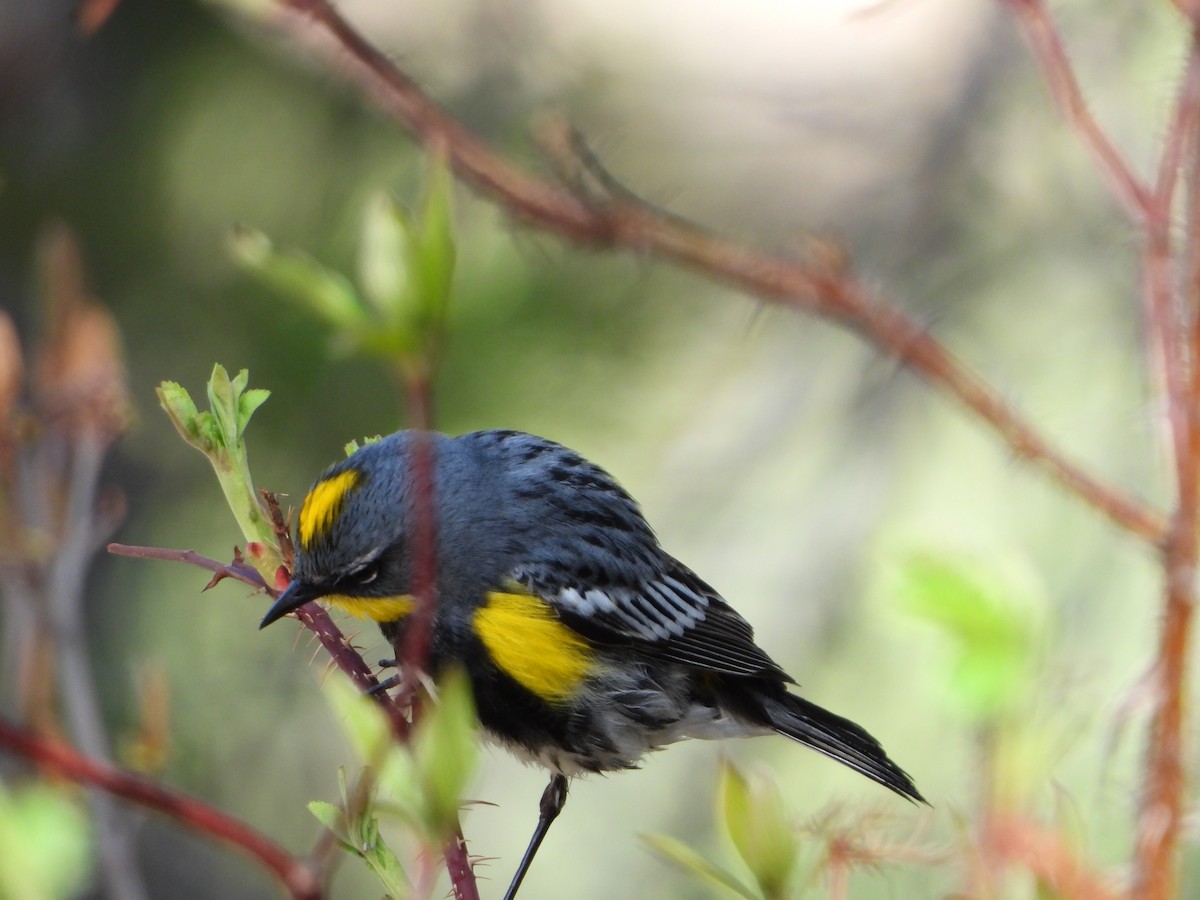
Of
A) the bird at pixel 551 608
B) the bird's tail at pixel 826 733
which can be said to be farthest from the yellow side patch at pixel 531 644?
the bird's tail at pixel 826 733

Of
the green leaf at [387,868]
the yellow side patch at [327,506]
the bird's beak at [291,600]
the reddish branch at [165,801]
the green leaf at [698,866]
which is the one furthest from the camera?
the yellow side patch at [327,506]

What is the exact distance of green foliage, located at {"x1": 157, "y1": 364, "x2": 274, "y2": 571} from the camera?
790 millimetres

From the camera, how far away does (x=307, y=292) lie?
486 millimetres

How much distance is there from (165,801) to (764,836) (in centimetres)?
26

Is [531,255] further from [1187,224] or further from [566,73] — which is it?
[566,73]

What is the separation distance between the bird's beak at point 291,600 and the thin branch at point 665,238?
33 cm

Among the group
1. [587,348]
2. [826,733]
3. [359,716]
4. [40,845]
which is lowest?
[40,845]

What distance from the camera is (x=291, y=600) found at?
1.27 meters

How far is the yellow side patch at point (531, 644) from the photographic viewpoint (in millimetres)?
1741

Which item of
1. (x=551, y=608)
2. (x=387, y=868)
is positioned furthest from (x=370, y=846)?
(x=551, y=608)

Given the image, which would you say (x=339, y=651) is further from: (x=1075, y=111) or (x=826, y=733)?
(x=826, y=733)

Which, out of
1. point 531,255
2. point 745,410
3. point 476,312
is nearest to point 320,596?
point 531,255

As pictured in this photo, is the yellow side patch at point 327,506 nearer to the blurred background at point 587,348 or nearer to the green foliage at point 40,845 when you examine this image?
the green foliage at point 40,845

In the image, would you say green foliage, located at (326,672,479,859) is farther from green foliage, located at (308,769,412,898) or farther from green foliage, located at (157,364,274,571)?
green foliage, located at (157,364,274,571)
